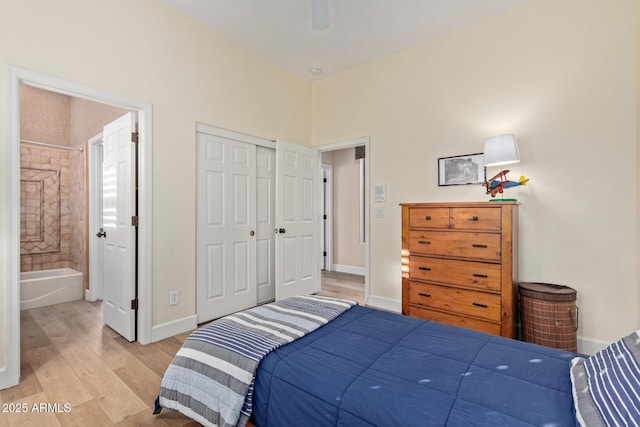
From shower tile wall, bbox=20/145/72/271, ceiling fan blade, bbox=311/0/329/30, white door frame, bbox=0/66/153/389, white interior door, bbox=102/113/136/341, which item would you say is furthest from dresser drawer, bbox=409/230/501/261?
shower tile wall, bbox=20/145/72/271

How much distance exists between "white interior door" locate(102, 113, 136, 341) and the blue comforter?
2.01 meters

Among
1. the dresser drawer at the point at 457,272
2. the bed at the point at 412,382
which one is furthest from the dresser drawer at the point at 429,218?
the bed at the point at 412,382

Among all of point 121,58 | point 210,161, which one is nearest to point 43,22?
point 121,58

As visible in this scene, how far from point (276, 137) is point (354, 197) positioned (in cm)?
244

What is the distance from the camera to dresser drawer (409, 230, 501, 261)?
8.37 ft

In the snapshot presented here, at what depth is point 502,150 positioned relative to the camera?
8.69 ft

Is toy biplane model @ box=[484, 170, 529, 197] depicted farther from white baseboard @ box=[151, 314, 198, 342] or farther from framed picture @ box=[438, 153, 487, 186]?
white baseboard @ box=[151, 314, 198, 342]

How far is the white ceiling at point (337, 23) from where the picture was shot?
2.83 m

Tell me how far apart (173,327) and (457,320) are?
102 inches

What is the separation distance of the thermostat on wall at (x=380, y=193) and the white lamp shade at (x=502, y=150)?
125 cm

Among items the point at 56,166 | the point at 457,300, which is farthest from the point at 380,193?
the point at 56,166

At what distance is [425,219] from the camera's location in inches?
114

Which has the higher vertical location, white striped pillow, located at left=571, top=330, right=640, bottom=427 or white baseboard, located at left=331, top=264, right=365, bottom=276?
white striped pillow, located at left=571, top=330, right=640, bottom=427

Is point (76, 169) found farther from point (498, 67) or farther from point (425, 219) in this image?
point (498, 67)
